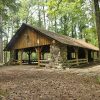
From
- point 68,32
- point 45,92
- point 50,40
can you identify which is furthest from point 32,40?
point 68,32

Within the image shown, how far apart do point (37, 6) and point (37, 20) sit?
4.57 metres

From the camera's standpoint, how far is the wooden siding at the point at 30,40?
24.7m

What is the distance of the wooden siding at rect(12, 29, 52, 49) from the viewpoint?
80.9 feet

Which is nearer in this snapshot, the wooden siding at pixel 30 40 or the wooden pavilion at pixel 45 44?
the wooden pavilion at pixel 45 44

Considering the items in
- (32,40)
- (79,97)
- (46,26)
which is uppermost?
(46,26)

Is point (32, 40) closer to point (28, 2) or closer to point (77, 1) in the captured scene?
point (77, 1)

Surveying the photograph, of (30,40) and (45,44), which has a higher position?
(30,40)

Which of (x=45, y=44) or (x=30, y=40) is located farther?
(x=30, y=40)

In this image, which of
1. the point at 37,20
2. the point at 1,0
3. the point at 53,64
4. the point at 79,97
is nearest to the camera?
the point at 79,97

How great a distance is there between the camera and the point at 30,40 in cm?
2669

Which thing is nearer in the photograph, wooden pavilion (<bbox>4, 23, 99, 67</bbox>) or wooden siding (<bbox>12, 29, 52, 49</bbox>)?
wooden pavilion (<bbox>4, 23, 99, 67</bbox>)

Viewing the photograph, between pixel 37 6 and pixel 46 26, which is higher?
pixel 37 6

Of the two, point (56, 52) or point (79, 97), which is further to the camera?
point (56, 52)

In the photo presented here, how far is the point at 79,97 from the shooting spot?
314 inches
